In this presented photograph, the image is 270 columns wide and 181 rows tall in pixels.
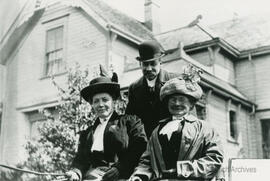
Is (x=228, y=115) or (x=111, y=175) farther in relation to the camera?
(x=228, y=115)

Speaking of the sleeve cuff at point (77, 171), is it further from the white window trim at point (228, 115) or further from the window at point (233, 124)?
the window at point (233, 124)

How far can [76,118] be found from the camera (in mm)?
6895

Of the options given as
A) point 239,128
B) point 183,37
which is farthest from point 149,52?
point 183,37

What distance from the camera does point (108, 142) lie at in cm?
256

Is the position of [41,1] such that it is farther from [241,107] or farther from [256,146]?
[256,146]

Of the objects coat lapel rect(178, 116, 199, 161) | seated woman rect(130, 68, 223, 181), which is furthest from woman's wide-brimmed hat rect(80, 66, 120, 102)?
coat lapel rect(178, 116, 199, 161)

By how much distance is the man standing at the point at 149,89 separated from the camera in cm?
279

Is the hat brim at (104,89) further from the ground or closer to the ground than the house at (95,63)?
closer to the ground

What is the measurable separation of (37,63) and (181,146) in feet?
31.0

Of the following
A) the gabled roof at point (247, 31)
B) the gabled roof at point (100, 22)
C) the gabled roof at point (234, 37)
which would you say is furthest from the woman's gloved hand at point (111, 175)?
the gabled roof at point (247, 31)

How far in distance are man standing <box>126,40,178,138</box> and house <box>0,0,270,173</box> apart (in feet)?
20.4

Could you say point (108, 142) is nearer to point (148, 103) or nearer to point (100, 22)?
point (148, 103)

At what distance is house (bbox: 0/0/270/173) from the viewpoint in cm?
1015

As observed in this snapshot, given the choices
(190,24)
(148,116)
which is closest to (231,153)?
(190,24)
